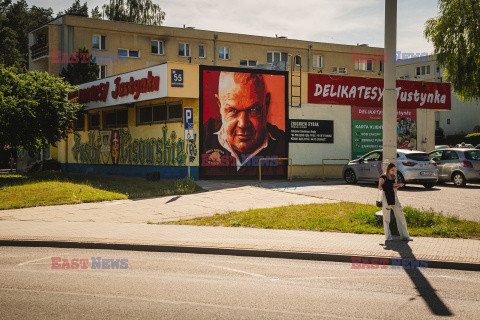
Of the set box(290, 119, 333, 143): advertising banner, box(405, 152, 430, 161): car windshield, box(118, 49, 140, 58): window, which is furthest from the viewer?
box(118, 49, 140, 58): window

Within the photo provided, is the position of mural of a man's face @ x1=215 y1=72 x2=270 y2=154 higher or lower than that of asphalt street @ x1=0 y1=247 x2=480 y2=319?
higher

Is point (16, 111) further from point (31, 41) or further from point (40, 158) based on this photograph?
point (31, 41)

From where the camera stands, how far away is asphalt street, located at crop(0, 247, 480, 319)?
5.09 meters

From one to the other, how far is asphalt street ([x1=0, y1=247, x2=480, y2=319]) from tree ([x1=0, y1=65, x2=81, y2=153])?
14511 mm

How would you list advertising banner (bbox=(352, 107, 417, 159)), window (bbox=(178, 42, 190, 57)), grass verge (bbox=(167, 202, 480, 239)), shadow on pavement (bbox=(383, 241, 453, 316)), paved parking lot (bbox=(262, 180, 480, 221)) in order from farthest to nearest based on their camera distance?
window (bbox=(178, 42, 190, 57))
advertising banner (bbox=(352, 107, 417, 159))
paved parking lot (bbox=(262, 180, 480, 221))
grass verge (bbox=(167, 202, 480, 239))
shadow on pavement (bbox=(383, 241, 453, 316))

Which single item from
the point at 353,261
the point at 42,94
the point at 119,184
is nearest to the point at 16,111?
the point at 42,94

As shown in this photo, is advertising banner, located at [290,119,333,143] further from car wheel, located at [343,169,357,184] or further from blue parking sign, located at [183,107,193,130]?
blue parking sign, located at [183,107,193,130]

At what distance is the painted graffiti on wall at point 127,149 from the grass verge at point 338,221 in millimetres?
10263

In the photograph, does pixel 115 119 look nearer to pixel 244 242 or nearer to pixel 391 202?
pixel 244 242

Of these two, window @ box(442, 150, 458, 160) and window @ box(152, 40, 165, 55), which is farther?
window @ box(152, 40, 165, 55)

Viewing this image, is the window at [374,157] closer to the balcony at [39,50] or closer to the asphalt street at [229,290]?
the asphalt street at [229,290]

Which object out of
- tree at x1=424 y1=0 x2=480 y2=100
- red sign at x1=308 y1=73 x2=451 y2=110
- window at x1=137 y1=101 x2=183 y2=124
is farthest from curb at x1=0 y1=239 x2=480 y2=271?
tree at x1=424 y1=0 x2=480 y2=100

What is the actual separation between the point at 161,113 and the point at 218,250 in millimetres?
15993

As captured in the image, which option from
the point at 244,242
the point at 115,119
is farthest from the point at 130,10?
the point at 244,242
